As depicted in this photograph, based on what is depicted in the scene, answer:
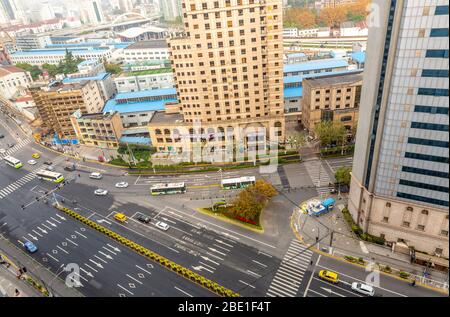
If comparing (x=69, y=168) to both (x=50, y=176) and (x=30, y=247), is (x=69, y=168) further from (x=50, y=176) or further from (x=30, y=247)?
(x=30, y=247)

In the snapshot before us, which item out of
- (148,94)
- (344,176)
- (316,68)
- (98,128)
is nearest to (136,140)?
(98,128)

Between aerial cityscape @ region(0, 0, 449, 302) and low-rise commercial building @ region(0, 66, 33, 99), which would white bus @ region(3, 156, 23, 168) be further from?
low-rise commercial building @ region(0, 66, 33, 99)

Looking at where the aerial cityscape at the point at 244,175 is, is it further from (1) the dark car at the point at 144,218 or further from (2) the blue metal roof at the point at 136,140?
(2) the blue metal roof at the point at 136,140

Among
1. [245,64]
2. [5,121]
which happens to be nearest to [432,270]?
[245,64]

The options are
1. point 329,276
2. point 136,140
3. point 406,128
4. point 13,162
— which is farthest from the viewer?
point 13,162

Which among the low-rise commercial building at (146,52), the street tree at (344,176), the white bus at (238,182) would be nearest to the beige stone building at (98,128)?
the white bus at (238,182)

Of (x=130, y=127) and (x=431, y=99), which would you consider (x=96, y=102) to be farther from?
(x=431, y=99)
